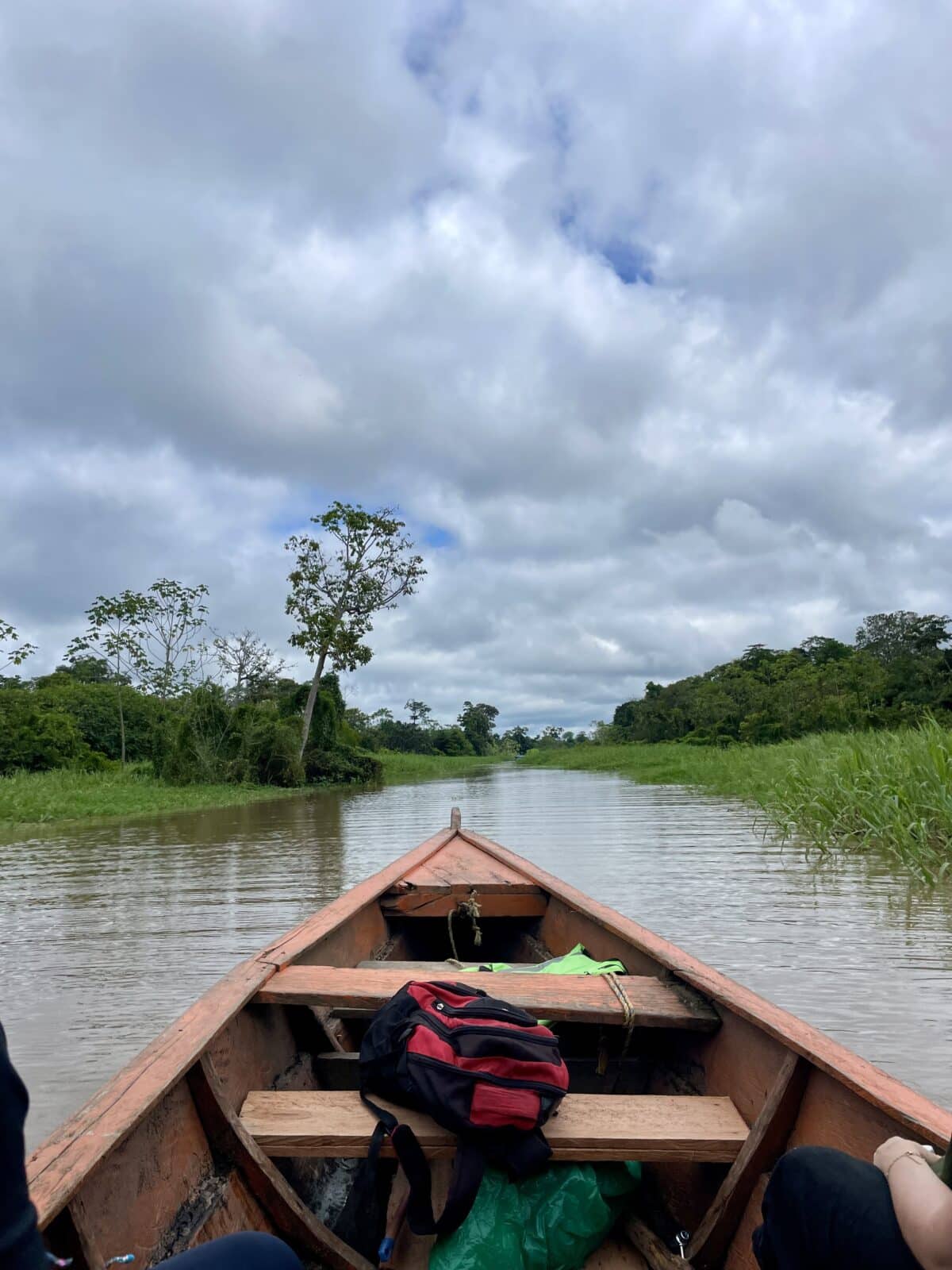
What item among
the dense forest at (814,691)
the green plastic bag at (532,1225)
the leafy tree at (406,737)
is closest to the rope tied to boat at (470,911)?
the green plastic bag at (532,1225)

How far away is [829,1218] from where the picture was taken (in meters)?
1.22

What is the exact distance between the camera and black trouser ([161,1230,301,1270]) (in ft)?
3.47

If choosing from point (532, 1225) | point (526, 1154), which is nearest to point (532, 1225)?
point (532, 1225)

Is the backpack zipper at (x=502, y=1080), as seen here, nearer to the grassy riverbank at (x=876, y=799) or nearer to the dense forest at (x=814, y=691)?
the grassy riverbank at (x=876, y=799)

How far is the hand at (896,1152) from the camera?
1.21 meters

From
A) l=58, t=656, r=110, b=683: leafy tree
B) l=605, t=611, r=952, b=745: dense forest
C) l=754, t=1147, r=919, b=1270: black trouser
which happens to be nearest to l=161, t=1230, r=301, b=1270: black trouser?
l=754, t=1147, r=919, b=1270: black trouser

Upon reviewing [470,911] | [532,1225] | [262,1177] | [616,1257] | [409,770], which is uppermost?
[409,770]

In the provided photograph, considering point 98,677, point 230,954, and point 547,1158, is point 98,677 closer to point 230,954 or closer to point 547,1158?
point 230,954

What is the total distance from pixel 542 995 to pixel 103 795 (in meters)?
13.4

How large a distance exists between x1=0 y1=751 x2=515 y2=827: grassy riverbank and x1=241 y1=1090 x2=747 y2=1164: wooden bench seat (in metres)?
10.7

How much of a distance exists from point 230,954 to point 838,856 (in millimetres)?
5093

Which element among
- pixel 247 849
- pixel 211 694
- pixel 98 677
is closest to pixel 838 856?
pixel 247 849

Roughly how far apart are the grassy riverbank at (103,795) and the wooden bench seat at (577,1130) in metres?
10.7

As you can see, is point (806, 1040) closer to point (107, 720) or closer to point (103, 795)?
point (103, 795)
